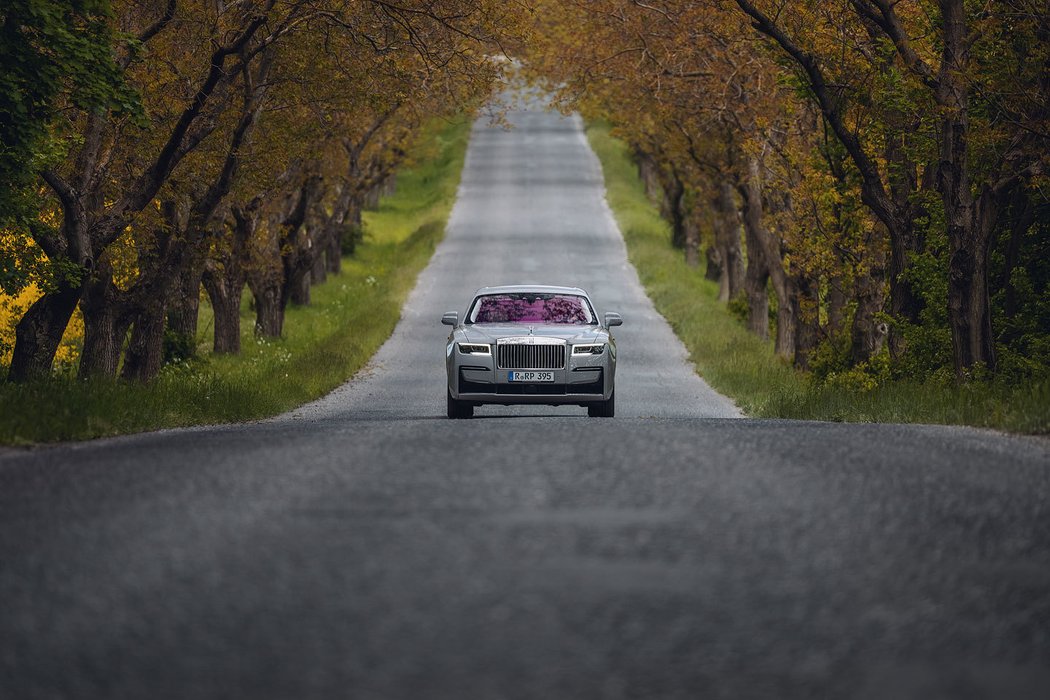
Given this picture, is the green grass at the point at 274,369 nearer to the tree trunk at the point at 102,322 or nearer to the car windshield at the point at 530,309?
the tree trunk at the point at 102,322

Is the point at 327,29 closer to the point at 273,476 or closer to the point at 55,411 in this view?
the point at 55,411

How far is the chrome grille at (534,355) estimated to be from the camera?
18888 millimetres

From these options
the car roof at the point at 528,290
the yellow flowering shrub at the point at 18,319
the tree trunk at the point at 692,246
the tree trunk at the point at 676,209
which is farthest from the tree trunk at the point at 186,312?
the tree trunk at the point at 692,246

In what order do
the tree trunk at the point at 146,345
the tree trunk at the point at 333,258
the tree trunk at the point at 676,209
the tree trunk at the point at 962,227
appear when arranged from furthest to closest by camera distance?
the tree trunk at the point at 333,258 < the tree trunk at the point at 676,209 < the tree trunk at the point at 146,345 < the tree trunk at the point at 962,227

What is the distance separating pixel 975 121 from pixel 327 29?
31.2ft

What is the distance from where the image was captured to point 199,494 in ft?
28.6

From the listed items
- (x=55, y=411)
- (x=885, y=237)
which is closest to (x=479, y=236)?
(x=885, y=237)

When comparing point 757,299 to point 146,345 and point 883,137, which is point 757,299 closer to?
point 883,137

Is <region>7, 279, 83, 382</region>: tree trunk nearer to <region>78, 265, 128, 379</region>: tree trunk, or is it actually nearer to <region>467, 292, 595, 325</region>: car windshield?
<region>78, 265, 128, 379</region>: tree trunk

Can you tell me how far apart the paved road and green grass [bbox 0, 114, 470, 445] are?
3.17m

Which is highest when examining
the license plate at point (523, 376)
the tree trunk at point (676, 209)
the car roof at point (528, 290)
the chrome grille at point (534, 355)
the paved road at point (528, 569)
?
the tree trunk at point (676, 209)

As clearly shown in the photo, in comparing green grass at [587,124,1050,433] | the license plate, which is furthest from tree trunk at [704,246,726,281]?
the license plate

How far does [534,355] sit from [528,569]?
12230 millimetres

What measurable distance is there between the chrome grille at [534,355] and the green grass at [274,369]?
12.9ft
